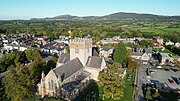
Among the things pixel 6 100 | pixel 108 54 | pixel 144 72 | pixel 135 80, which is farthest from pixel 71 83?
pixel 108 54

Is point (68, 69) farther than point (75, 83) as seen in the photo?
Yes

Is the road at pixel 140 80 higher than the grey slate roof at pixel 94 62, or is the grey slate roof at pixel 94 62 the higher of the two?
the grey slate roof at pixel 94 62

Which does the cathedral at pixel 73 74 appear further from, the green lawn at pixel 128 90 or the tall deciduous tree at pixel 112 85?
the green lawn at pixel 128 90

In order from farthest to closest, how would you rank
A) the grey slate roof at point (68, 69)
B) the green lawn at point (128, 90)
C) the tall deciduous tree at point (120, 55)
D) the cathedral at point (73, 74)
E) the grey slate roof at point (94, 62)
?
1. the tall deciduous tree at point (120, 55)
2. the grey slate roof at point (94, 62)
3. the green lawn at point (128, 90)
4. the grey slate roof at point (68, 69)
5. the cathedral at point (73, 74)

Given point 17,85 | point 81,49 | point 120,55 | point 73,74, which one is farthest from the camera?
point 120,55

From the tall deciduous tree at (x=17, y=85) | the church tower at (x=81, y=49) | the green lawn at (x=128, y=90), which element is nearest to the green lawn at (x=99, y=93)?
the green lawn at (x=128, y=90)

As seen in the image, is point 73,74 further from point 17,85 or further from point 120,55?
point 120,55

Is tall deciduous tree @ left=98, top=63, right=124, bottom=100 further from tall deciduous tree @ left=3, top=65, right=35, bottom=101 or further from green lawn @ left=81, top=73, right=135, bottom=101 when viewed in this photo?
tall deciduous tree @ left=3, top=65, right=35, bottom=101

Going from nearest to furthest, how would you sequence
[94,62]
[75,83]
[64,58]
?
[75,83]
[94,62]
[64,58]

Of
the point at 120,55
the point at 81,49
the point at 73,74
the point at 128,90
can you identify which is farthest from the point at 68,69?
the point at 120,55
